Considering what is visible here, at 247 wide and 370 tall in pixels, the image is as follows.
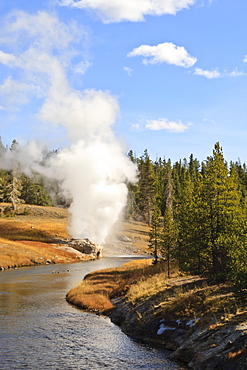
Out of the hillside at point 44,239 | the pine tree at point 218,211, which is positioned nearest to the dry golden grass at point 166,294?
the pine tree at point 218,211

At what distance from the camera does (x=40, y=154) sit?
11569cm

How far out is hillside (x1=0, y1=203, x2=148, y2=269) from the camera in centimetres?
7503

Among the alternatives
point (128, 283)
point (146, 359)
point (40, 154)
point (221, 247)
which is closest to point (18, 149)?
point (40, 154)

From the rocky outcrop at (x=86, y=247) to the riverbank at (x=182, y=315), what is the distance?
1894 inches

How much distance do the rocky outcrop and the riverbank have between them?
4811cm

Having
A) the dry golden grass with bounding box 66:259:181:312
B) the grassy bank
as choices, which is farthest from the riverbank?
the grassy bank

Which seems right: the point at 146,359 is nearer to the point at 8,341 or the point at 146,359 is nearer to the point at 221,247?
the point at 8,341

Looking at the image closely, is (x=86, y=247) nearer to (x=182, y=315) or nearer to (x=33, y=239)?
(x=33, y=239)

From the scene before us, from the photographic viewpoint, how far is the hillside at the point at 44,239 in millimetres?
75031

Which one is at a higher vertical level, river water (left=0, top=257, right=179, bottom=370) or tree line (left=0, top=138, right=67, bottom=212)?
tree line (left=0, top=138, right=67, bottom=212)

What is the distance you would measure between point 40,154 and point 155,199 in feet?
166

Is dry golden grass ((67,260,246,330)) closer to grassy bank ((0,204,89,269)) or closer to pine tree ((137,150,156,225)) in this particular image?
grassy bank ((0,204,89,269))

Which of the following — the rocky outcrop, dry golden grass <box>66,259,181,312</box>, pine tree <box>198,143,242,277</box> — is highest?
pine tree <box>198,143,242,277</box>

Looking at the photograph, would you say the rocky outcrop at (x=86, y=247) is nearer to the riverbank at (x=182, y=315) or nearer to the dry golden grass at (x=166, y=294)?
the dry golden grass at (x=166, y=294)
